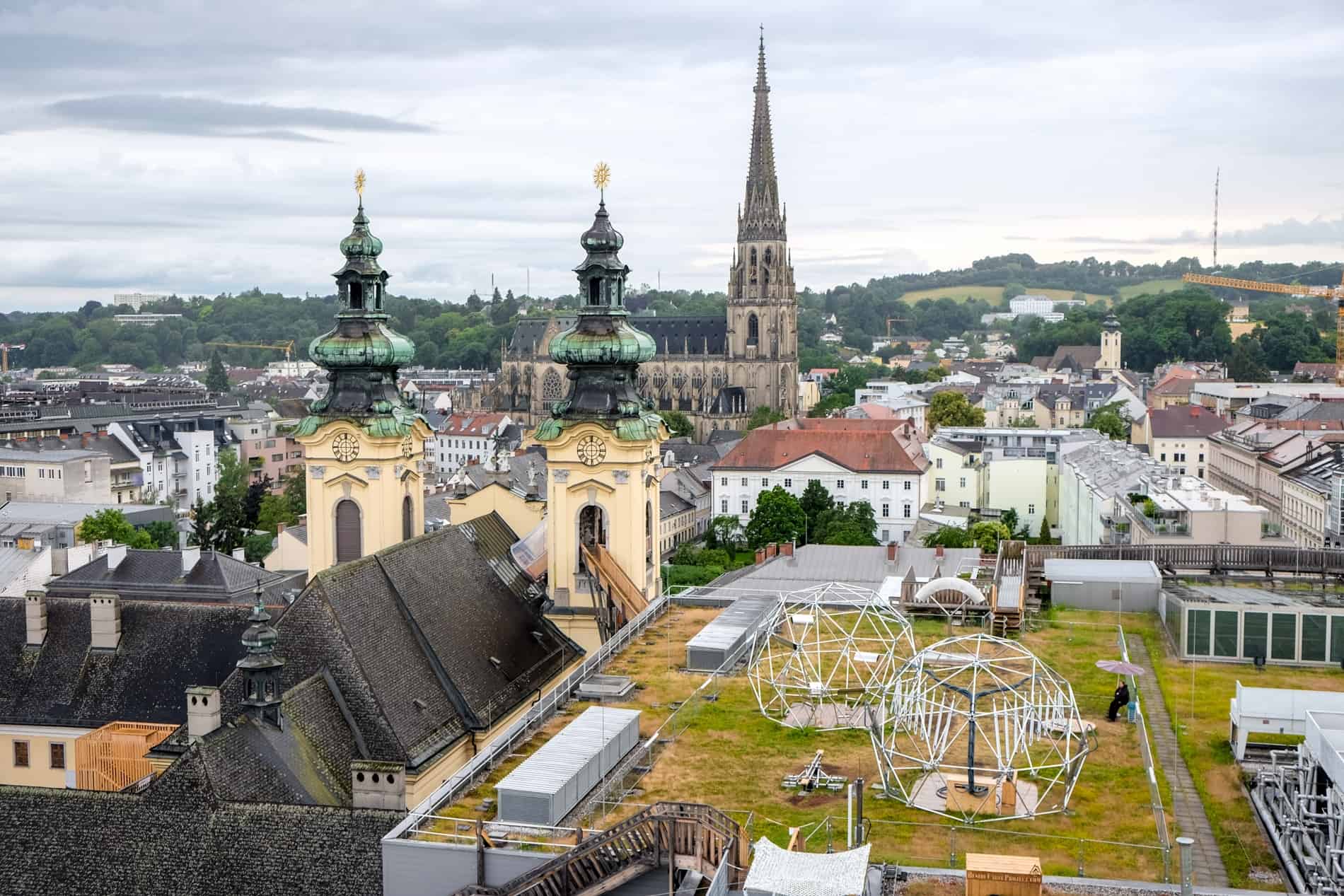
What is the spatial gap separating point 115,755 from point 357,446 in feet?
43.6

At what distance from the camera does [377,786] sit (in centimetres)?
3328

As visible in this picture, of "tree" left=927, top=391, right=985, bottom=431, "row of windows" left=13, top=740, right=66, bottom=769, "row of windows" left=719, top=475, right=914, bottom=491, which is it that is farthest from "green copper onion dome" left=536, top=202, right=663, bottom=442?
"tree" left=927, top=391, right=985, bottom=431

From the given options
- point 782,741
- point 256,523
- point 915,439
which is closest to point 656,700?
point 782,741

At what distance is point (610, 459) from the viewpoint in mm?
49500

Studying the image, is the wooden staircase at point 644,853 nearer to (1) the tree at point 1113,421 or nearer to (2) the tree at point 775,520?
(2) the tree at point 775,520

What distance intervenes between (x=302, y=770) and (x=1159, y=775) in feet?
68.6

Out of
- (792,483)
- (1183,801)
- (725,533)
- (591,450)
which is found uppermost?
(591,450)

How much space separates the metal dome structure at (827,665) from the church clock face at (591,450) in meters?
8.43

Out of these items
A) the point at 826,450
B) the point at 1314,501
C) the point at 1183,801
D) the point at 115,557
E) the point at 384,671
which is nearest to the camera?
the point at 1183,801

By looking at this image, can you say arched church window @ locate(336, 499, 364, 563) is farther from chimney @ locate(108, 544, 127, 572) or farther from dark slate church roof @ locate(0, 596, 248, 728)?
chimney @ locate(108, 544, 127, 572)

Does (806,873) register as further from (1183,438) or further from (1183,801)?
(1183,438)

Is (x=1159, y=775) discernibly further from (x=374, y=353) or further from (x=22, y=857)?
(x=374, y=353)

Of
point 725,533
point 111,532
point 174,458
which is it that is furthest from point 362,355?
point 174,458

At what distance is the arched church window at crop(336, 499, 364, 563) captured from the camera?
50125 mm
